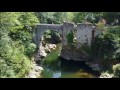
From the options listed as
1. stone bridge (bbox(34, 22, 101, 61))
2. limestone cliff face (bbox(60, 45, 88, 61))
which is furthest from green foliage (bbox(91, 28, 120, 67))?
limestone cliff face (bbox(60, 45, 88, 61))

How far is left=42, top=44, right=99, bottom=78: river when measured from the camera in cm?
967

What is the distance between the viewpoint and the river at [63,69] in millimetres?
9672

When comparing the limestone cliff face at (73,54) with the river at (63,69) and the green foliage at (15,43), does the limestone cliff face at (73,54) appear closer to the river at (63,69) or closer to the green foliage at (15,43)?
the river at (63,69)

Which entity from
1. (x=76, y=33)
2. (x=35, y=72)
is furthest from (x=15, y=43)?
(x=76, y=33)

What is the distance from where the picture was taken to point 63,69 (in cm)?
1040

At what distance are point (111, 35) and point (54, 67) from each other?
192cm

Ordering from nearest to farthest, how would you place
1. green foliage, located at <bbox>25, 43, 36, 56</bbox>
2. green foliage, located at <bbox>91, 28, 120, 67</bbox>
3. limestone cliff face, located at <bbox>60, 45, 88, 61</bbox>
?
green foliage, located at <bbox>91, 28, 120, 67</bbox>, green foliage, located at <bbox>25, 43, 36, 56</bbox>, limestone cliff face, located at <bbox>60, 45, 88, 61</bbox>

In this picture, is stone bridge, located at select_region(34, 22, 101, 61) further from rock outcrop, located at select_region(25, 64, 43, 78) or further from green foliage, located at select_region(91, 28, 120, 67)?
rock outcrop, located at select_region(25, 64, 43, 78)

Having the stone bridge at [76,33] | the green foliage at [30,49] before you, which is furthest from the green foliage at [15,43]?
the stone bridge at [76,33]

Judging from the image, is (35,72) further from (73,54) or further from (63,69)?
(73,54)

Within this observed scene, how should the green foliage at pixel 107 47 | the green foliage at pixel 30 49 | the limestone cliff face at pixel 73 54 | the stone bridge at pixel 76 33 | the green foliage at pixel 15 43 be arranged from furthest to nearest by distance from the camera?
1. the limestone cliff face at pixel 73 54
2. the stone bridge at pixel 76 33
3. the green foliage at pixel 30 49
4. the green foliage at pixel 107 47
5. the green foliage at pixel 15 43
